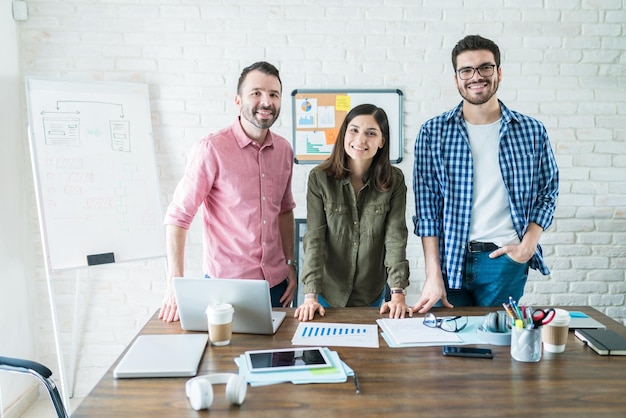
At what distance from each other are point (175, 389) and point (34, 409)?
2.21 meters

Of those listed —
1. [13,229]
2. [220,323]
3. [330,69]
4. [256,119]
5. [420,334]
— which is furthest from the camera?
[330,69]

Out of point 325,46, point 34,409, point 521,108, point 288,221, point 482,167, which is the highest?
point 325,46

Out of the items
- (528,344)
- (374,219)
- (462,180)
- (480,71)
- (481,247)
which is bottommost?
(528,344)

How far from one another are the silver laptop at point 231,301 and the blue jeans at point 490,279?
826 millimetres

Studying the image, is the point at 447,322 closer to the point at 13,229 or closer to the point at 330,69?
the point at 330,69

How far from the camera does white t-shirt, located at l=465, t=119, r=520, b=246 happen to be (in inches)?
77.7

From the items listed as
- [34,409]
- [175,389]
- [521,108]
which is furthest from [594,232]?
[34,409]

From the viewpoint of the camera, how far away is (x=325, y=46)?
9.86 ft

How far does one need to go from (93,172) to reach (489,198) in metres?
1.98

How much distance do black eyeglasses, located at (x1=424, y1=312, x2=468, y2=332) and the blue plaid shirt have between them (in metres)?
0.33

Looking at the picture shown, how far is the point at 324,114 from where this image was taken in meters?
3.04

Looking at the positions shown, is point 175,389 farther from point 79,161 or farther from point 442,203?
point 79,161

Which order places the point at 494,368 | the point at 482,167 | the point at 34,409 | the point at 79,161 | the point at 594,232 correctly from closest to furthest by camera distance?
1. the point at 494,368
2. the point at 482,167
3. the point at 79,161
4. the point at 34,409
5. the point at 594,232

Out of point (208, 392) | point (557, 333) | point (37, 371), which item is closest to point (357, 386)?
point (208, 392)
